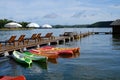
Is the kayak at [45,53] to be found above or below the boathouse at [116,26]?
below

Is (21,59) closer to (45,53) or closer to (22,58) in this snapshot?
(22,58)

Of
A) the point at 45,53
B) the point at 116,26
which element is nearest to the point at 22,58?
the point at 45,53

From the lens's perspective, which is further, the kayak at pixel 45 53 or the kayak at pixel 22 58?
the kayak at pixel 45 53

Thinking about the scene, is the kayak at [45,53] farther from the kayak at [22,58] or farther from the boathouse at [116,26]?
the boathouse at [116,26]

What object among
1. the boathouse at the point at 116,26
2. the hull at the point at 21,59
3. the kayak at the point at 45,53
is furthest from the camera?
the boathouse at the point at 116,26

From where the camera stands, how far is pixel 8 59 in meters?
31.9

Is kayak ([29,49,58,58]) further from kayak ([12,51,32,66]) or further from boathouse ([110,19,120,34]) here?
boathouse ([110,19,120,34])

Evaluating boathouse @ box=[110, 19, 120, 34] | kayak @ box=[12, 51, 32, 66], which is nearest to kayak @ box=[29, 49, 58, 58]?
kayak @ box=[12, 51, 32, 66]

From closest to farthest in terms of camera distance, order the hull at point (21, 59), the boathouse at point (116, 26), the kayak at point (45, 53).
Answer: the hull at point (21, 59) < the kayak at point (45, 53) < the boathouse at point (116, 26)

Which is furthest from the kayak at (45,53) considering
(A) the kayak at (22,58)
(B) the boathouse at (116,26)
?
(B) the boathouse at (116,26)

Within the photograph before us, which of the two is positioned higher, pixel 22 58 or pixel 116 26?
pixel 116 26

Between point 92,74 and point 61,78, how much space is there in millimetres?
2954

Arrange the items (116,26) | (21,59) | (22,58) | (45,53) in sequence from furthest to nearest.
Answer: (116,26) < (45,53) < (22,58) < (21,59)

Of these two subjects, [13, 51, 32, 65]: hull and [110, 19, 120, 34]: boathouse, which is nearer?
[13, 51, 32, 65]: hull
